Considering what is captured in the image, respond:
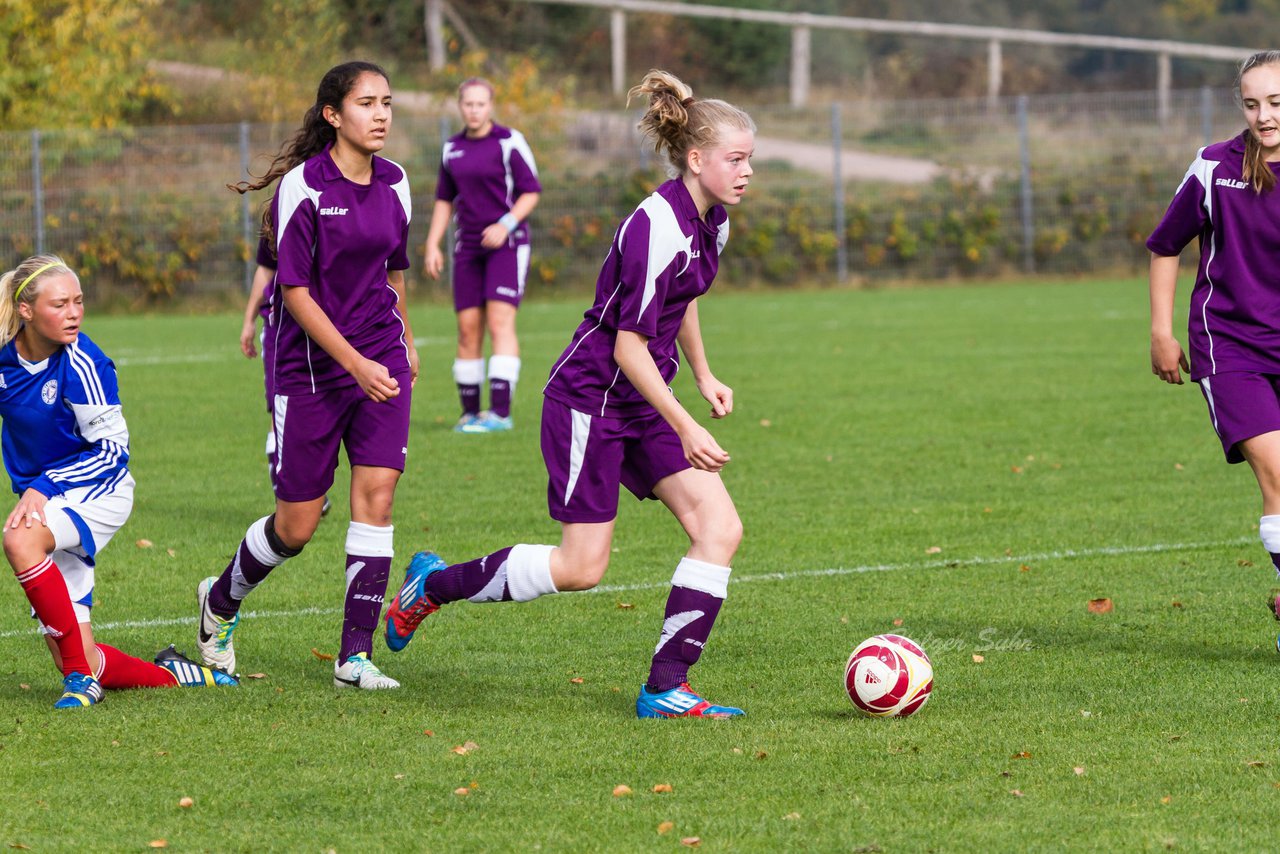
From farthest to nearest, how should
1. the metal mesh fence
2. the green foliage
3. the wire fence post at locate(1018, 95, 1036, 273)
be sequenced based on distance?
the wire fence post at locate(1018, 95, 1036, 273) < the green foliage < the metal mesh fence

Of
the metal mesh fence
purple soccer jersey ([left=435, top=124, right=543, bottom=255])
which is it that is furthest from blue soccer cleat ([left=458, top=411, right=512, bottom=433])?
the metal mesh fence

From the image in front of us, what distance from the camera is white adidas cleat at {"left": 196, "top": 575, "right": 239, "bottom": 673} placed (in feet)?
19.1

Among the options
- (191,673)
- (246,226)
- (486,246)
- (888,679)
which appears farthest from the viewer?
(246,226)

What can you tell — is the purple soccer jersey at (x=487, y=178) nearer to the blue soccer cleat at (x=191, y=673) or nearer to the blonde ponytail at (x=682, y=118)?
the blue soccer cleat at (x=191, y=673)

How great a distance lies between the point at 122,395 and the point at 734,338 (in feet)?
22.8

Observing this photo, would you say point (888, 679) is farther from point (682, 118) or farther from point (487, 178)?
point (487, 178)

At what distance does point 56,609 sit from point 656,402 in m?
2.07

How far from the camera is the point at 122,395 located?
46.9 ft

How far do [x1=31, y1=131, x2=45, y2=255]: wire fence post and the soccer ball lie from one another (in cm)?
2083

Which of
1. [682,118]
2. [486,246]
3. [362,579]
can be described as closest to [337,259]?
[362,579]

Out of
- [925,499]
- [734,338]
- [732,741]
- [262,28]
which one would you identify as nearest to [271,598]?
[732,741]

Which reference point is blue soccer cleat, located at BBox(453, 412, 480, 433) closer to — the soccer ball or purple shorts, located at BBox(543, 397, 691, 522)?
purple shorts, located at BBox(543, 397, 691, 522)

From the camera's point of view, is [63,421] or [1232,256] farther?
[1232,256]

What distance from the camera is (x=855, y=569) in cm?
743
